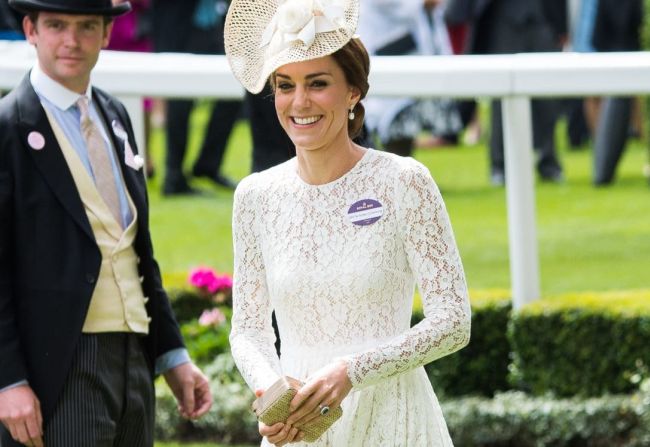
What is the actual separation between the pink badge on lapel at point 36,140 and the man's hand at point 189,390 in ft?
2.53

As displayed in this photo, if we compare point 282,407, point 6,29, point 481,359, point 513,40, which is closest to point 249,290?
point 282,407

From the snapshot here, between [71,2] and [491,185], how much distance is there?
7.36m

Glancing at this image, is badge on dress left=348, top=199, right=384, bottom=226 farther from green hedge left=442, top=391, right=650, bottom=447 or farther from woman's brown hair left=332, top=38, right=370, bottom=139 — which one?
green hedge left=442, top=391, right=650, bottom=447

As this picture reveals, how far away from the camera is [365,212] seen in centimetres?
377

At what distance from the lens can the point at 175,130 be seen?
1154 centimetres

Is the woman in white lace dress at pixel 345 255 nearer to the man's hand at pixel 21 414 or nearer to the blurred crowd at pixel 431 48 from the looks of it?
the man's hand at pixel 21 414

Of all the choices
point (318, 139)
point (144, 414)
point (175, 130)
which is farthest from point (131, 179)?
point (175, 130)

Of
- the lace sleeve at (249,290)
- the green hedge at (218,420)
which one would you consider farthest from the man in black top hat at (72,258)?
the green hedge at (218,420)

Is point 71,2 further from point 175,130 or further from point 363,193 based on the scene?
point 175,130

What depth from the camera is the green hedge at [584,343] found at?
6203 millimetres

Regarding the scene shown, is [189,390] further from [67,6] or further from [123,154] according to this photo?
[67,6]

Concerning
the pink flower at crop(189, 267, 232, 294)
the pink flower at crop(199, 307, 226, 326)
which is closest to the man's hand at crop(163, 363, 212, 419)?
the pink flower at crop(199, 307, 226, 326)

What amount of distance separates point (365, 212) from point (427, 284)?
0.71 ft

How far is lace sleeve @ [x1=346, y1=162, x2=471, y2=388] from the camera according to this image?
365 centimetres
